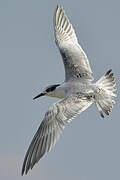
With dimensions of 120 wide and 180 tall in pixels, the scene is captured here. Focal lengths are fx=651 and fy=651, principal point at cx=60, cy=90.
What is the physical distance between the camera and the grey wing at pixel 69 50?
1513 centimetres

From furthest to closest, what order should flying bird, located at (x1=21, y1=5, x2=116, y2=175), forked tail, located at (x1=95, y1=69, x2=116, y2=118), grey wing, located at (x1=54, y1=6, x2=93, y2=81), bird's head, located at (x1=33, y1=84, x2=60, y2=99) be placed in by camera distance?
1. grey wing, located at (x1=54, y1=6, x2=93, y2=81)
2. bird's head, located at (x1=33, y1=84, x2=60, y2=99)
3. forked tail, located at (x1=95, y1=69, x2=116, y2=118)
4. flying bird, located at (x1=21, y1=5, x2=116, y2=175)

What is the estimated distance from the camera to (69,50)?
15945 millimetres

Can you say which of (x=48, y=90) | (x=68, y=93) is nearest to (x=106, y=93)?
(x=68, y=93)

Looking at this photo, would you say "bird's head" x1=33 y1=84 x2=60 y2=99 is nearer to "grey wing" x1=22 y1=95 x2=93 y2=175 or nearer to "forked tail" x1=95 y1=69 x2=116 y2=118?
"forked tail" x1=95 y1=69 x2=116 y2=118

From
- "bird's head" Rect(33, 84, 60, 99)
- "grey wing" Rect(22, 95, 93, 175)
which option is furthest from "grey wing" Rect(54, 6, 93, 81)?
"grey wing" Rect(22, 95, 93, 175)

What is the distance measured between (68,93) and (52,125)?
153cm

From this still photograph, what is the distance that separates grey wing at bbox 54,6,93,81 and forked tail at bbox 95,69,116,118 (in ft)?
1.26

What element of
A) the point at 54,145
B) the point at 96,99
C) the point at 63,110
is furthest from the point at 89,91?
the point at 54,145

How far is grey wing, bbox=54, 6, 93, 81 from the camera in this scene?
15133mm

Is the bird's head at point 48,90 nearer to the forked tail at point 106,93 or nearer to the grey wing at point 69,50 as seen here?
the grey wing at point 69,50

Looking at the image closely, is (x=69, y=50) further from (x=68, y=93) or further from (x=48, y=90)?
(x=68, y=93)

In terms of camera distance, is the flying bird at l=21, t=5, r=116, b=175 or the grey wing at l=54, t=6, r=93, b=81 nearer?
the flying bird at l=21, t=5, r=116, b=175

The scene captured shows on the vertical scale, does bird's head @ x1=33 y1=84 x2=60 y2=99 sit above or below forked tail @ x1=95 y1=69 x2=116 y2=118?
above

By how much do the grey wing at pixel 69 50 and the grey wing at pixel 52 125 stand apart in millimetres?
1737
